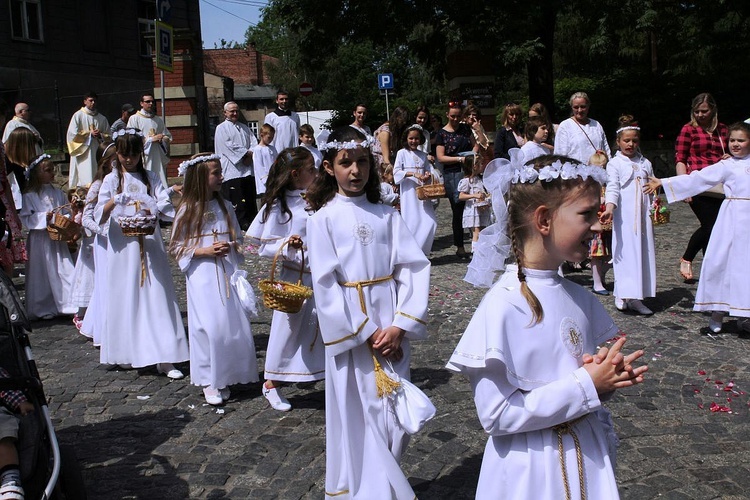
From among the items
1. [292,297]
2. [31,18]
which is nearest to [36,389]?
[292,297]

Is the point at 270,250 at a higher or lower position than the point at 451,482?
higher

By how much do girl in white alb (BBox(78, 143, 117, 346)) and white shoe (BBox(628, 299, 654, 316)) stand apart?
5295 millimetres

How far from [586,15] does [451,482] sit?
17.2 metres

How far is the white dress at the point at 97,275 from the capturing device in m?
7.57

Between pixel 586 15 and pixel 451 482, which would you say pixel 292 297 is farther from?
pixel 586 15

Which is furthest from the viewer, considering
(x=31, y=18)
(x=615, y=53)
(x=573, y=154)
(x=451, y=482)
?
(x=615, y=53)

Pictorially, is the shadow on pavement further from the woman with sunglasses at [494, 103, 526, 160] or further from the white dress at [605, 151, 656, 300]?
the woman with sunglasses at [494, 103, 526, 160]

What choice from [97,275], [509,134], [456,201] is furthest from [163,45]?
[97,275]

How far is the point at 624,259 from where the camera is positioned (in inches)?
344

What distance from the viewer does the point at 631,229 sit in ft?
29.0

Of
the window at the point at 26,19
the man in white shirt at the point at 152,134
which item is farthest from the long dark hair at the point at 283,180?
the window at the point at 26,19

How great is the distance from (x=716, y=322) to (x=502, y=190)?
5611mm

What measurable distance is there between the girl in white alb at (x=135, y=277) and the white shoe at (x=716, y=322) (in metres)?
4.86

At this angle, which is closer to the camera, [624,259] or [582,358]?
[582,358]
